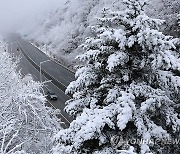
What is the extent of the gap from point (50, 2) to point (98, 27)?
94.1m

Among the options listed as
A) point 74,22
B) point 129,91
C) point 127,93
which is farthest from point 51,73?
point 127,93

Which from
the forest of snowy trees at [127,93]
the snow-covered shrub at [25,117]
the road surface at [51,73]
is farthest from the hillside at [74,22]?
the forest of snowy trees at [127,93]

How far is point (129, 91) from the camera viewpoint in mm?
6965

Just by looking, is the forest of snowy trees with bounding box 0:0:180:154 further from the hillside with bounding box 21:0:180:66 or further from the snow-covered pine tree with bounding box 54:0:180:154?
the hillside with bounding box 21:0:180:66

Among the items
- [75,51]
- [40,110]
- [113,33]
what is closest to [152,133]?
[113,33]

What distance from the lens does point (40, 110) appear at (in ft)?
44.0

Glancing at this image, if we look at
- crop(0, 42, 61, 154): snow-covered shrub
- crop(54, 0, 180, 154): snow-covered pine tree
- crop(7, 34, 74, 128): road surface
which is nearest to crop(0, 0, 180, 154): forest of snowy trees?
crop(54, 0, 180, 154): snow-covered pine tree

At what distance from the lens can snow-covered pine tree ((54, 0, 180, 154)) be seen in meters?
6.55

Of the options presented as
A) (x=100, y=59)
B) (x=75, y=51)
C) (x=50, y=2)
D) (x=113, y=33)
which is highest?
(x=50, y=2)

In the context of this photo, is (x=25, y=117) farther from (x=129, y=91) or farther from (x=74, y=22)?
(x=74, y=22)

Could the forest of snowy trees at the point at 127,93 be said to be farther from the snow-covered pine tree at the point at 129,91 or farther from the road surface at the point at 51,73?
the road surface at the point at 51,73

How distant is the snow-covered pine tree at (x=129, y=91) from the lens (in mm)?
6555

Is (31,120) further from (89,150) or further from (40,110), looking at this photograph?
(89,150)

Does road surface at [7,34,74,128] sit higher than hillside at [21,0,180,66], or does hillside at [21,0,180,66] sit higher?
hillside at [21,0,180,66]
